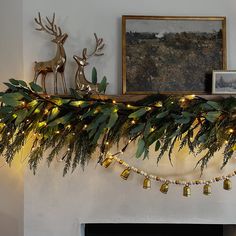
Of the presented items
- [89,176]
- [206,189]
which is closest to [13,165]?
[89,176]

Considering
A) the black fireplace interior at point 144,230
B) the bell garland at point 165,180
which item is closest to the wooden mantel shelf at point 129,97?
the bell garland at point 165,180

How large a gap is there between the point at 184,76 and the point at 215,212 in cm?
79

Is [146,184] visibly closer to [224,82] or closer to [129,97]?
[129,97]

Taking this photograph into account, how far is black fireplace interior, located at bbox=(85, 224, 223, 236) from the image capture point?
2.46m

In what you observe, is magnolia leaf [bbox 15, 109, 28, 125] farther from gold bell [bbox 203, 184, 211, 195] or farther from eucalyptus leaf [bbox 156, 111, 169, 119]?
gold bell [bbox 203, 184, 211, 195]

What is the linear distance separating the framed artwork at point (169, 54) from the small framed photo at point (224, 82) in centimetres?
6

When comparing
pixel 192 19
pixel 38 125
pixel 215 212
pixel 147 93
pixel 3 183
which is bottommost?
pixel 215 212

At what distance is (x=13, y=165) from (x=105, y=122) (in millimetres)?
718

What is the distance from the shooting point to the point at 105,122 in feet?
5.92

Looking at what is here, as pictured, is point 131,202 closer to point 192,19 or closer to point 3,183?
point 3,183

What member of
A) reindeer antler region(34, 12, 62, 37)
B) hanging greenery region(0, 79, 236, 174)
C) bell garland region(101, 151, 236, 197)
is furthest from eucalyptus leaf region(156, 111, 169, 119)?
reindeer antler region(34, 12, 62, 37)

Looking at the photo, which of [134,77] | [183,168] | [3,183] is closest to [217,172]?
[183,168]

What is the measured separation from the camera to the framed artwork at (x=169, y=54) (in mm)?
2145

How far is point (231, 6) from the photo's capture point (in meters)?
2.20
